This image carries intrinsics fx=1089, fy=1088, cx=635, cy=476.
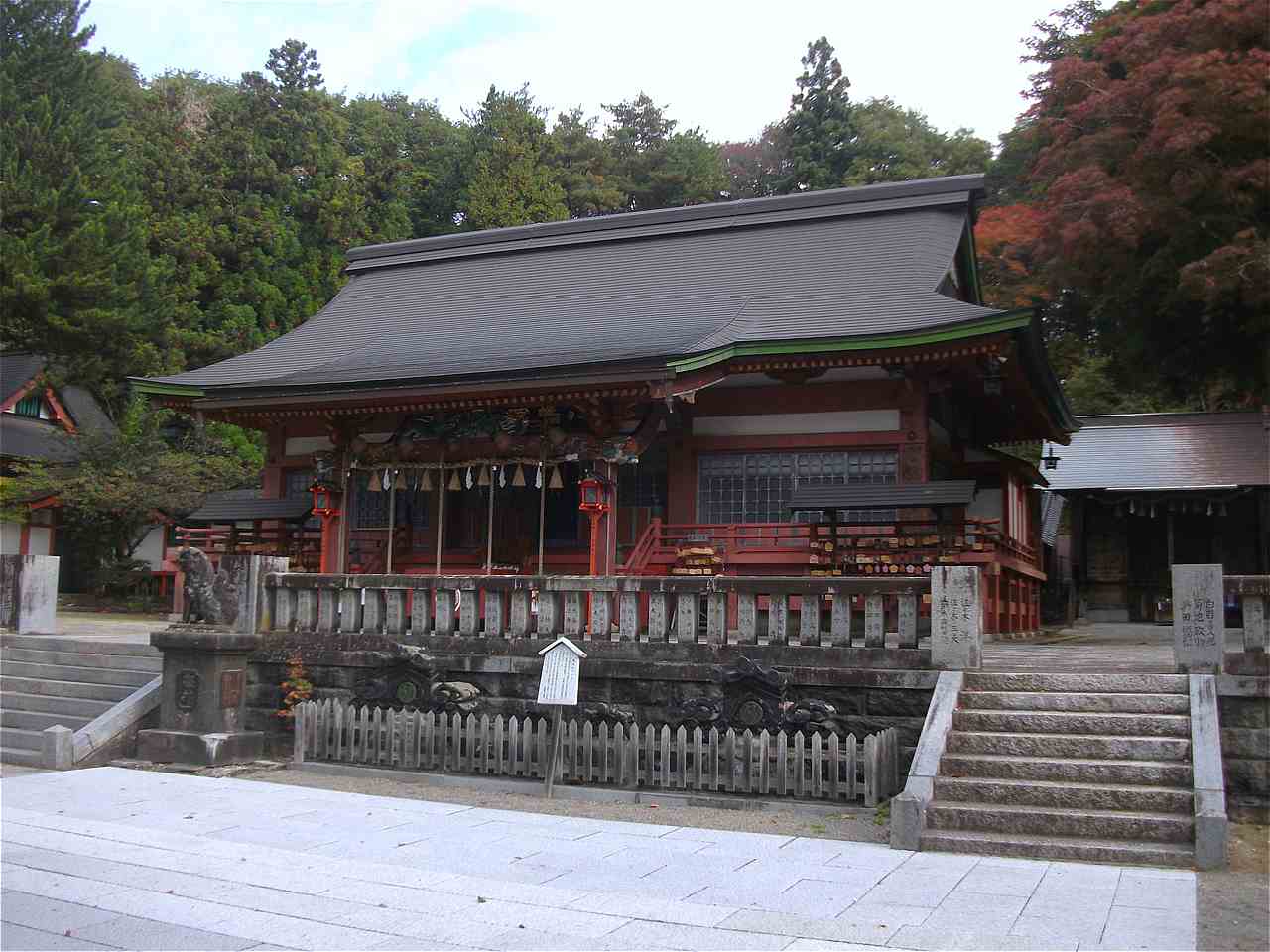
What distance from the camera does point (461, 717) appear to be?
11.1 m

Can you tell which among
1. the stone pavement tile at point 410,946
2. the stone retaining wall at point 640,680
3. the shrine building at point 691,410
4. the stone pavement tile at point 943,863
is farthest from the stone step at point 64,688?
the stone pavement tile at point 943,863

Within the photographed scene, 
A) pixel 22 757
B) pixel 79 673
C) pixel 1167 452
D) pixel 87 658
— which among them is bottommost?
pixel 22 757

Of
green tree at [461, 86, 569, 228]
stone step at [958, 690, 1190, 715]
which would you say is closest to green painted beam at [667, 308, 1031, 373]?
stone step at [958, 690, 1190, 715]

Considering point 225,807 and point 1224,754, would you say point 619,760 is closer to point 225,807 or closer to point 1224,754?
point 225,807

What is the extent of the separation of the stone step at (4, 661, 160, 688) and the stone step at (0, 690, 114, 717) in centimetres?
35

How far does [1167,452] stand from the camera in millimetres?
24094

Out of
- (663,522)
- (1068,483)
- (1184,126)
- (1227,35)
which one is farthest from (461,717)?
(1227,35)

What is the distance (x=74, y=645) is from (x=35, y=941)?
9.73m

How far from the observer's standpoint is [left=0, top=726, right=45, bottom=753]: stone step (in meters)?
12.3

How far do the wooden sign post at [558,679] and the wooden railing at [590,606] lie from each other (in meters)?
0.97

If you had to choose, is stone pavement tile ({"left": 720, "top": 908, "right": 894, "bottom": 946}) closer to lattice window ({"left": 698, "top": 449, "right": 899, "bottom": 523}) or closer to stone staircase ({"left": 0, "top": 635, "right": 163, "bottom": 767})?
stone staircase ({"left": 0, "top": 635, "right": 163, "bottom": 767})

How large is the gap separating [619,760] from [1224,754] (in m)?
5.02

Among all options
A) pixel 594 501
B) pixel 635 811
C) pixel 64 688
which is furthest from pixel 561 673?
pixel 64 688

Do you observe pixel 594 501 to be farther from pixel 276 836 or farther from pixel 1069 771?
pixel 1069 771
